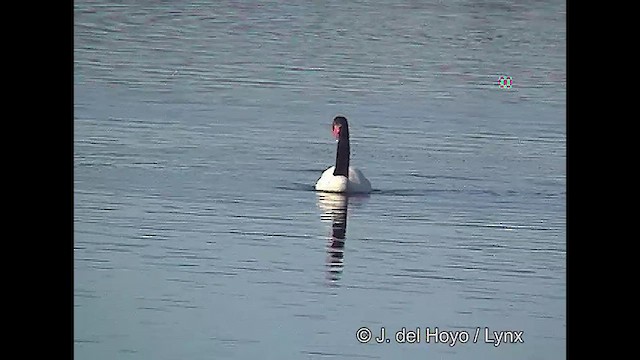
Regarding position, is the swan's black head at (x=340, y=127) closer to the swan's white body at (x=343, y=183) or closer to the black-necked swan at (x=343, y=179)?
the black-necked swan at (x=343, y=179)

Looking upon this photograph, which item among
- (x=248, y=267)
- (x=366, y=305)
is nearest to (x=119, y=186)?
(x=248, y=267)

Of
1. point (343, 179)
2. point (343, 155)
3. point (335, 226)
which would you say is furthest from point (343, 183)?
point (335, 226)

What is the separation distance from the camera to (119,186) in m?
7.89

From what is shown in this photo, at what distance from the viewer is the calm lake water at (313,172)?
22.1 ft

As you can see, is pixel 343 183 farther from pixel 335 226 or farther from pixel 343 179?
pixel 335 226

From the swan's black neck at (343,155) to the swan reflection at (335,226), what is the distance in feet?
0.37

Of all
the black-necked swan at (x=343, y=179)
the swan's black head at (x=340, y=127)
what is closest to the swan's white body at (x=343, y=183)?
the black-necked swan at (x=343, y=179)

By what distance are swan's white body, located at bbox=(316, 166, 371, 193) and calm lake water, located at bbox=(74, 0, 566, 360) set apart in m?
0.06

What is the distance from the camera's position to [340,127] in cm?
836

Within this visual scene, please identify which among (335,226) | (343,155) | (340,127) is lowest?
(335,226)

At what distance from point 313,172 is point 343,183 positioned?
0.35 metres

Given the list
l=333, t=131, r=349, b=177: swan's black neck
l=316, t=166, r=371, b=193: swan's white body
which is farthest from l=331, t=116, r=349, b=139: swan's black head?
l=316, t=166, r=371, b=193: swan's white body
